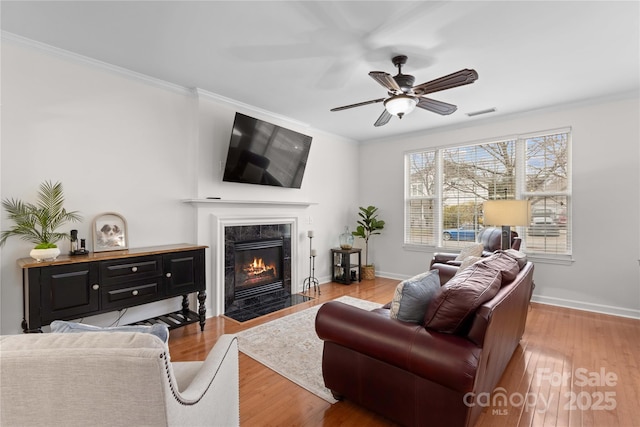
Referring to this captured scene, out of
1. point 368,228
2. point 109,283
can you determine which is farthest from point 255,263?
point 368,228

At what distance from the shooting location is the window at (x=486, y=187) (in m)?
4.05

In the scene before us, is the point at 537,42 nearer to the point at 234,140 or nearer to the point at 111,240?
the point at 234,140

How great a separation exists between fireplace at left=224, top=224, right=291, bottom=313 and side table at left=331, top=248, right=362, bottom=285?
111 centimetres

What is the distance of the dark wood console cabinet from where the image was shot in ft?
7.22

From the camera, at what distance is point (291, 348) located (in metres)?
2.73

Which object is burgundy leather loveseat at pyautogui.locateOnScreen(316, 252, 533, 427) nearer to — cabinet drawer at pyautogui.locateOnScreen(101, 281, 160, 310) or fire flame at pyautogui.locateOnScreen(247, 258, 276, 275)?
cabinet drawer at pyautogui.locateOnScreen(101, 281, 160, 310)

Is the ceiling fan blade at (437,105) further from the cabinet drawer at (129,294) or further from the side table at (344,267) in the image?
the cabinet drawer at (129,294)

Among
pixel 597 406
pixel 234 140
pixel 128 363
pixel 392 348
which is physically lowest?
pixel 597 406

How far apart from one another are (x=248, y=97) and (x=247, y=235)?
1729 mm

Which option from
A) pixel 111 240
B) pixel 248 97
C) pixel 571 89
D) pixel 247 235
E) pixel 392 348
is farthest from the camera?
pixel 247 235

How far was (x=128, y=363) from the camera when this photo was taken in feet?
2.64

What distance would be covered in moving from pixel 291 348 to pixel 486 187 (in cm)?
373

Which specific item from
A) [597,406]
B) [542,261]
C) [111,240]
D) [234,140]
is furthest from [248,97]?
[542,261]

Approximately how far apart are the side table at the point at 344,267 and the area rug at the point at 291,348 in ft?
5.63
